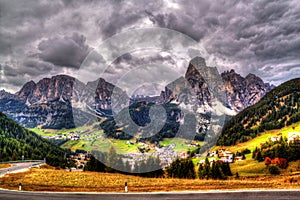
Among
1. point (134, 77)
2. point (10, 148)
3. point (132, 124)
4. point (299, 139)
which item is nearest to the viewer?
point (134, 77)

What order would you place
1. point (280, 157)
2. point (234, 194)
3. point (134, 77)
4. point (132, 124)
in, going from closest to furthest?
1. point (234, 194)
2. point (134, 77)
3. point (132, 124)
4. point (280, 157)

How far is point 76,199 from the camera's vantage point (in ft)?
88.1

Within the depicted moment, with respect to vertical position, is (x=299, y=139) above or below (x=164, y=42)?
below

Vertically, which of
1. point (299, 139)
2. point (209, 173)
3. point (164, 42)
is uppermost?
point (164, 42)

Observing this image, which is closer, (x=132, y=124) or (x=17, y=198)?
(x=17, y=198)

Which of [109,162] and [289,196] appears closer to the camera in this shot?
[289,196]

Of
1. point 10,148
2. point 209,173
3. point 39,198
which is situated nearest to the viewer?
point 39,198

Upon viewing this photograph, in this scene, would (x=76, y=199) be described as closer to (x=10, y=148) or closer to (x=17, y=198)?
(x=17, y=198)

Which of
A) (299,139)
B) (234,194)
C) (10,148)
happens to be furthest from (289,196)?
(10,148)

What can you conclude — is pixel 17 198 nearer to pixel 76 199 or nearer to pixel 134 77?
pixel 76 199

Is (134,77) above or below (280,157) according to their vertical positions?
above

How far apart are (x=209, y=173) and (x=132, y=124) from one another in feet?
121

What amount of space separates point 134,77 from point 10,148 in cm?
17047

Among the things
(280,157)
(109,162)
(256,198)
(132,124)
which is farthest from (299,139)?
(256,198)
